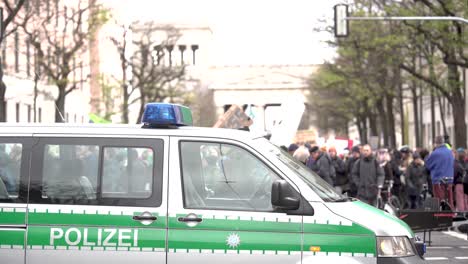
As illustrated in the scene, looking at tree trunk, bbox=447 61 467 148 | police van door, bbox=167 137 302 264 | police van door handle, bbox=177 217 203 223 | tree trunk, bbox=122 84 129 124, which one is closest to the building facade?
tree trunk, bbox=122 84 129 124

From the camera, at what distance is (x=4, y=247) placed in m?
8.55

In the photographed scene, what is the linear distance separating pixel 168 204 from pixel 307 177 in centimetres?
114

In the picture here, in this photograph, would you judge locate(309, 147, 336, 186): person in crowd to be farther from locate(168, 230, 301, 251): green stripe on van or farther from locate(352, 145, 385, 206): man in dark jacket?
locate(168, 230, 301, 251): green stripe on van

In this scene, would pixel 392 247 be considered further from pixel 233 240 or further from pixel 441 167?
pixel 441 167

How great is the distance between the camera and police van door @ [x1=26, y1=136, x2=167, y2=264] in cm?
846

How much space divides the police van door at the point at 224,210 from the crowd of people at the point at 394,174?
40.4 ft

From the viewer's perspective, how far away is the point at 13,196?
28.4ft

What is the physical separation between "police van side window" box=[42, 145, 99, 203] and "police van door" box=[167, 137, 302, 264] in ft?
2.07

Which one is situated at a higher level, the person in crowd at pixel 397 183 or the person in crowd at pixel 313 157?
the person in crowd at pixel 313 157

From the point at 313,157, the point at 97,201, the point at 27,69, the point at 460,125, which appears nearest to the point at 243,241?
the point at 97,201

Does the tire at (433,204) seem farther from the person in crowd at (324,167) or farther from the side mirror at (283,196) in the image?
the side mirror at (283,196)

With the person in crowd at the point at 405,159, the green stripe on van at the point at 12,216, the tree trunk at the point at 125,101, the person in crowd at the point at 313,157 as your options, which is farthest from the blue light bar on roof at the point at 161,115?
the tree trunk at the point at 125,101

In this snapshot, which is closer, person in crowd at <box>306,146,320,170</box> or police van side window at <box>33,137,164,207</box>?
police van side window at <box>33,137,164,207</box>

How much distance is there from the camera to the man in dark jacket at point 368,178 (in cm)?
2283
